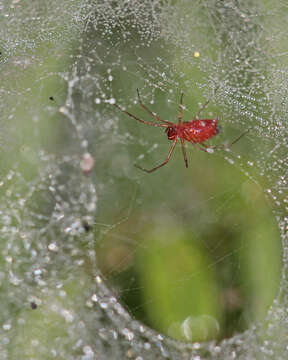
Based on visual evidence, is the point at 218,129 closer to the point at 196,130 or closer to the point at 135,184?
the point at 196,130

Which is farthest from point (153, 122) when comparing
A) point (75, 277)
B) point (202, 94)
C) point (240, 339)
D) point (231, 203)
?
point (240, 339)

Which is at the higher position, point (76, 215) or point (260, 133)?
point (260, 133)

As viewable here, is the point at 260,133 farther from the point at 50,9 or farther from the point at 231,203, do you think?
the point at 50,9

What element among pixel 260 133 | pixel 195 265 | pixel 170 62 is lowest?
pixel 195 265

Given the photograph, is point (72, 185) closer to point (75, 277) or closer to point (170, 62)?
point (75, 277)
